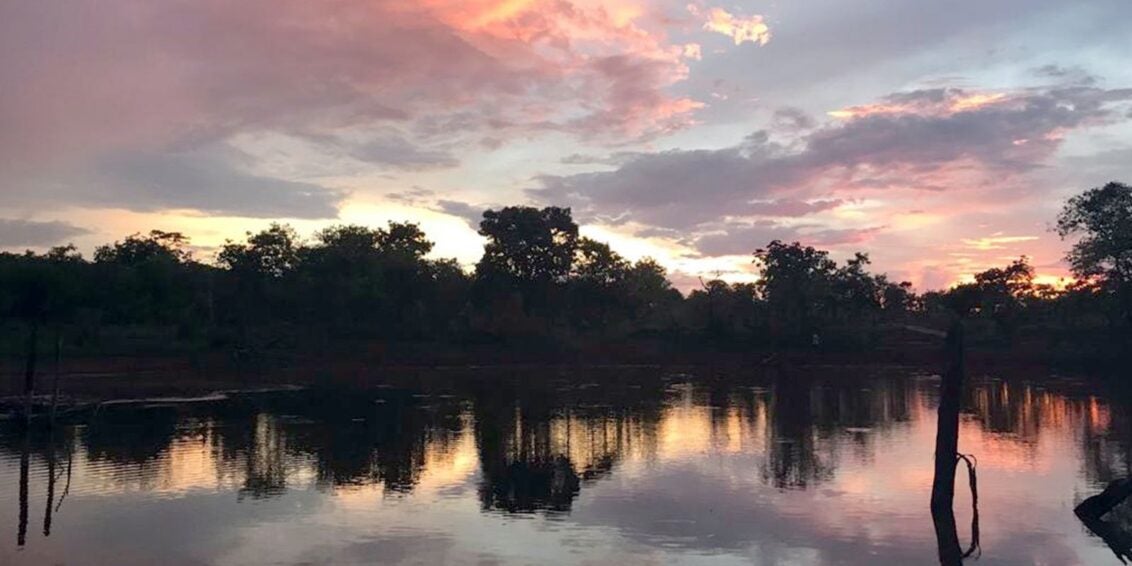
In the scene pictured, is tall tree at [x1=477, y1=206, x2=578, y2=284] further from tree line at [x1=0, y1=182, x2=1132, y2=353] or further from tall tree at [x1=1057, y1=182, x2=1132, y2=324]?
tall tree at [x1=1057, y1=182, x2=1132, y2=324]

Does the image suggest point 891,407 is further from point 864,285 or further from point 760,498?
point 864,285

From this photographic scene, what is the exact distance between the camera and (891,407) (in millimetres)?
35688

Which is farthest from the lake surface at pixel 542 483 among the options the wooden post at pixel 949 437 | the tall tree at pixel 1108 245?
the tall tree at pixel 1108 245

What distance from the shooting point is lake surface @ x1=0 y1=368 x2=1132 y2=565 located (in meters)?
14.1

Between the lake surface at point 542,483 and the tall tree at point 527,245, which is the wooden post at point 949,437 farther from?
the tall tree at point 527,245

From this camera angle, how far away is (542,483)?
1970 cm

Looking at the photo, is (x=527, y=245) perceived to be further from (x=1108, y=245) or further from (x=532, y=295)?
(x=1108, y=245)

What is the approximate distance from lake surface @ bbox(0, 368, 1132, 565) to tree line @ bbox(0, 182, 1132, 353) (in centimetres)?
2767

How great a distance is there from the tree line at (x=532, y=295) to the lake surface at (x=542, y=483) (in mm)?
27669

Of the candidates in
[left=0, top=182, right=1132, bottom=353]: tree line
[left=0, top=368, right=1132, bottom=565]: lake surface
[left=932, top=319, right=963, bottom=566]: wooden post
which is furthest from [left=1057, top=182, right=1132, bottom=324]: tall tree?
[left=932, top=319, right=963, bottom=566]: wooden post

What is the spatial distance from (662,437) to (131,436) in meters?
15.8

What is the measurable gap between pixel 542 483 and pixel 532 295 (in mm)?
57195

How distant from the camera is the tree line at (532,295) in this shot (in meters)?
60.1

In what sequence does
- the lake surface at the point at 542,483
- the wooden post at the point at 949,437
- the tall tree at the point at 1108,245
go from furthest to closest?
the tall tree at the point at 1108,245 < the lake surface at the point at 542,483 < the wooden post at the point at 949,437
